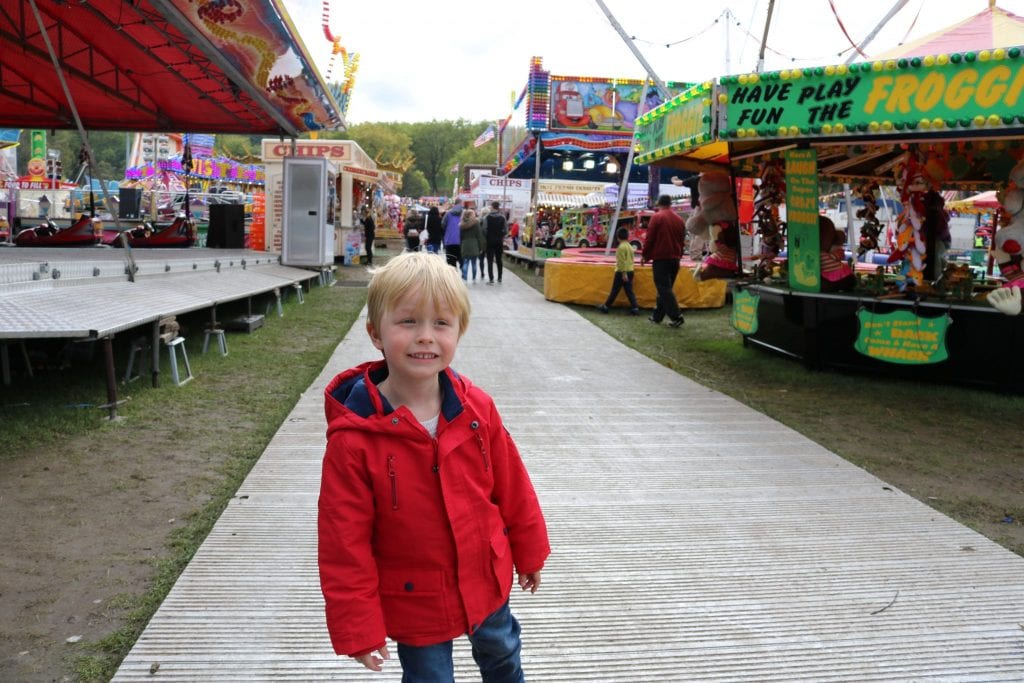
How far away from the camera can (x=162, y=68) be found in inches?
480

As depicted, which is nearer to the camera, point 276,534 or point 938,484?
point 276,534

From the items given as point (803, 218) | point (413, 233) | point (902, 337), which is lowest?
point (902, 337)

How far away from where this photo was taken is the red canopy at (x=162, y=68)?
29.7 ft

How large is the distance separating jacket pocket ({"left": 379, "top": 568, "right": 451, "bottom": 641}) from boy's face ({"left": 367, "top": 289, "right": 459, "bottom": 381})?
19.6 inches

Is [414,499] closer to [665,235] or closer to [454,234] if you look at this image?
[665,235]

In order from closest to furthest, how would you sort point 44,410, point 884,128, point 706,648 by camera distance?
point 706,648 < point 44,410 < point 884,128

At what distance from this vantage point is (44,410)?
5.84m

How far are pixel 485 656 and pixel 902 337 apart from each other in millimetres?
7041

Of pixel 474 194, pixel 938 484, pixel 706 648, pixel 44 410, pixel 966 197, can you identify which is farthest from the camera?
pixel 474 194

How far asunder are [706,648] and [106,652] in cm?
216

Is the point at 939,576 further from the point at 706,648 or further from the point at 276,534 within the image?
the point at 276,534

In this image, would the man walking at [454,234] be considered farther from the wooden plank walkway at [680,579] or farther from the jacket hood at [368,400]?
the jacket hood at [368,400]

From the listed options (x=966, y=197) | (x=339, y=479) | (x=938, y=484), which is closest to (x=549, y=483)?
(x=938, y=484)

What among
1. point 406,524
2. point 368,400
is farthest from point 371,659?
point 368,400
